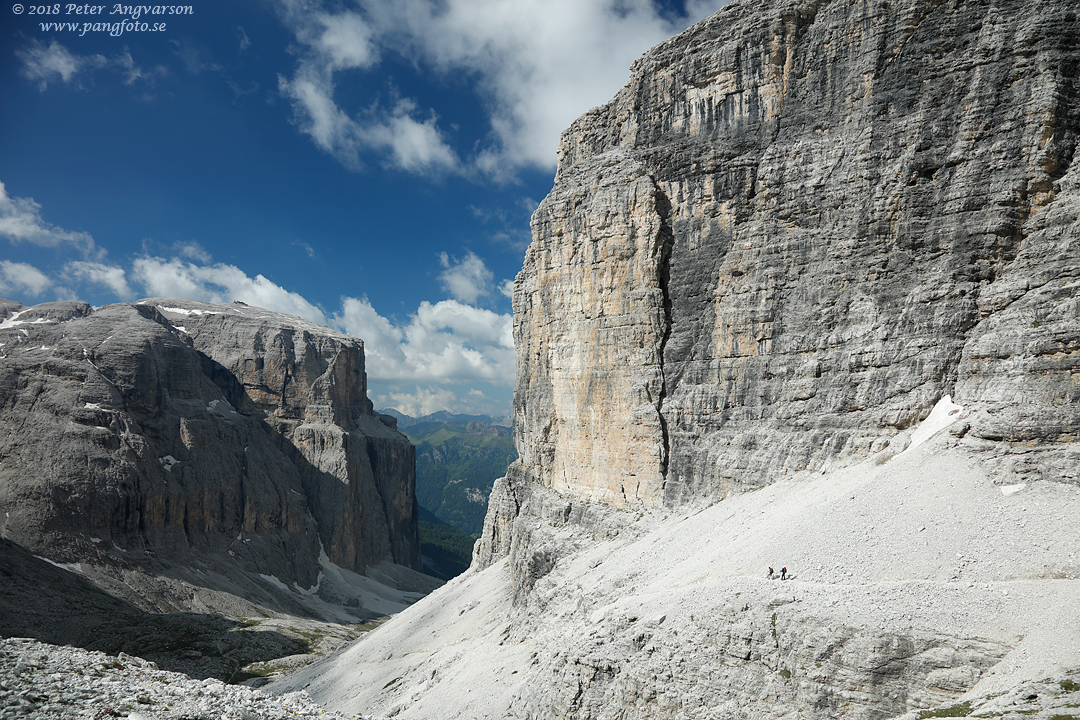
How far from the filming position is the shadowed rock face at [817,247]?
25203 millimetres

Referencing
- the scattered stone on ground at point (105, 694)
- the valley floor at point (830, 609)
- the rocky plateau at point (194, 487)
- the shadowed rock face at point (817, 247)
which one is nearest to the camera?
the valley floor at point (830, 609)

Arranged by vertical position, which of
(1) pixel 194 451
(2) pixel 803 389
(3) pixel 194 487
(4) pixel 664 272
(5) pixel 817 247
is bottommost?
(3) pixel 194 487

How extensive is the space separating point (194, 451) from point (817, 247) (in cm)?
9499

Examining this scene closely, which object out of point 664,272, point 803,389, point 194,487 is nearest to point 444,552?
point 194,487

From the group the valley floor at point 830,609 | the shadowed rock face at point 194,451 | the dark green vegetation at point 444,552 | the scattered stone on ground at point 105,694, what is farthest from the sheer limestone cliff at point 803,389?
the dark green vegetation at point 444,552

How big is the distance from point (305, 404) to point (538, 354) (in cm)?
8679

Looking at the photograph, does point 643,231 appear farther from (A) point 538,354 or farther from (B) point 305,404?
(B) point 305,404

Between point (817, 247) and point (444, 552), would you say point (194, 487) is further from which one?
point (817, 247)

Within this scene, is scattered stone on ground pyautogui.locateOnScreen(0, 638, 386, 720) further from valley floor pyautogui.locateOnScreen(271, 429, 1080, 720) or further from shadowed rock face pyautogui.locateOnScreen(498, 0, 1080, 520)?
shadowed rock face pyautogui.locateOnScreen(498, 0, 1080, 520)

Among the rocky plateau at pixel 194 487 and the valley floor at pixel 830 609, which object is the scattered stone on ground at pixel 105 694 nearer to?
the valley floor at pixel 830 609

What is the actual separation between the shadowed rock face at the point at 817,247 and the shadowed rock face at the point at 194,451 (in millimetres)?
66270

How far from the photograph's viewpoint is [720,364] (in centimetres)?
3466

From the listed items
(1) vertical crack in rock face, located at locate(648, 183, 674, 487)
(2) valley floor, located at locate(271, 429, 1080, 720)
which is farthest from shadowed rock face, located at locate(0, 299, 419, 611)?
(1) vertical crack in rock face, located at locate(648, 183, 674, 487)

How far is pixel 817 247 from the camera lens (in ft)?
102
